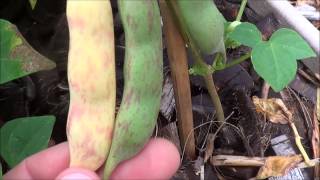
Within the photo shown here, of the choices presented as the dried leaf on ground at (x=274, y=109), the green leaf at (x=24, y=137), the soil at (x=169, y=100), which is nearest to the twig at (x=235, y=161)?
the soil at (x=169, y=100)

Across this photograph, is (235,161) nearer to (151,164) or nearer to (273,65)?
(273,65)

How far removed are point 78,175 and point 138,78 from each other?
0.34 ft

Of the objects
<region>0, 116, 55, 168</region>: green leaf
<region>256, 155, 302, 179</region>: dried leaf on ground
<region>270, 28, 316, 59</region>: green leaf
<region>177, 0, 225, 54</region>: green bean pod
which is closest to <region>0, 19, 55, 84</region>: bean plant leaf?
<region>0, 116, 55, 168</region>: green leaf

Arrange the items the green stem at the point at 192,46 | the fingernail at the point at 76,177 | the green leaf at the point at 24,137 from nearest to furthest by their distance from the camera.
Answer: the fingernail at the point at 76,177 < the green stem at the point at 192,46 < the green leaf at the point at 24,137

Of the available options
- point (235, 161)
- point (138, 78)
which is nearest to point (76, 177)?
point (138, 78)

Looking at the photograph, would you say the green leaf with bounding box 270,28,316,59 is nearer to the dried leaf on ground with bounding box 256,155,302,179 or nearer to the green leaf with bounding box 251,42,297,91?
the green leaf with bounding box 251,42,297,91

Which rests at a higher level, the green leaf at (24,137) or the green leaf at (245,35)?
the green leaf at (245,35)

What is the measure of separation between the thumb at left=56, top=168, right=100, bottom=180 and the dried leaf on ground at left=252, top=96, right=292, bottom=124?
0.59 m

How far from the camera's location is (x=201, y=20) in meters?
0.54

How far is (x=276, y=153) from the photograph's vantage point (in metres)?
0.98

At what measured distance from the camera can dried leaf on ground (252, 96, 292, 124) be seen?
1.02 meters

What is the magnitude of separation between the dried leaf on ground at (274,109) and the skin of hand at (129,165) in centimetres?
51

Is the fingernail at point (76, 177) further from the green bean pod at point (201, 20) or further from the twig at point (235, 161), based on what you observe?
the twig at point (235, 161)

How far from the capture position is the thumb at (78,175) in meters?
0.46
